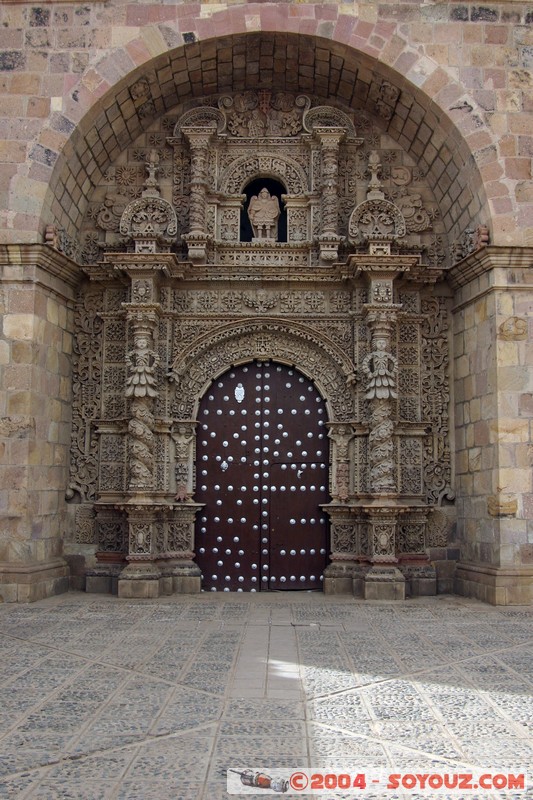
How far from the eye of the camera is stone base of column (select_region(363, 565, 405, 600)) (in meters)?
7.82

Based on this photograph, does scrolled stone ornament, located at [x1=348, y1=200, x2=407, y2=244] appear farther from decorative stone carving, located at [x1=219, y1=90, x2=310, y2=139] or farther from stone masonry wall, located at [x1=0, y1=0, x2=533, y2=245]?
decorative stone carving, located at [x1=219, y1=90, x2=310, y2=139]

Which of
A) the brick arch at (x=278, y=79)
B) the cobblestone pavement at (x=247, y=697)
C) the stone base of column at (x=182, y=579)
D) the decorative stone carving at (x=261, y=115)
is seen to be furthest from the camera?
the decorative stone carving at (x=261, y=115)

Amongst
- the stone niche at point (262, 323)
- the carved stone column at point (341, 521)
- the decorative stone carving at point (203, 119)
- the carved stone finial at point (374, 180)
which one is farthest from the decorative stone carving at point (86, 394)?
the carved stone finial at point (374, 180)

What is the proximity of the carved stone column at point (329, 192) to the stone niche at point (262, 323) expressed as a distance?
2 centimetres

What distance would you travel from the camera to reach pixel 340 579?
26.9 feet

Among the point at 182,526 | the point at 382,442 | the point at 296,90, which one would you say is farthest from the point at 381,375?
the point at 296,90

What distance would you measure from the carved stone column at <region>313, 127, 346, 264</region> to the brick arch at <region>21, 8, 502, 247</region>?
56 cm

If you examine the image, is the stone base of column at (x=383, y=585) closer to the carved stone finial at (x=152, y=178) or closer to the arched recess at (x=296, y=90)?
the arched recess at (x=296, y=90)

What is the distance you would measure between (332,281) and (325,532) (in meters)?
2.88

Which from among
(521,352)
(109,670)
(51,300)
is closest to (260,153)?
(51,300)

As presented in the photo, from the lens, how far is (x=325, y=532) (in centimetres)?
854

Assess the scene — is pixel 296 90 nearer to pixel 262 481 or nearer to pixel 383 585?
pixel 262 481

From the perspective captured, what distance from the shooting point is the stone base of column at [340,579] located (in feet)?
26.9

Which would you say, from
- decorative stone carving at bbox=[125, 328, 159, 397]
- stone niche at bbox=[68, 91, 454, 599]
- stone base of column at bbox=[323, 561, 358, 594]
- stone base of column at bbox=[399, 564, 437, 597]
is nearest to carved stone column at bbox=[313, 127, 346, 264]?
stone niche at bbox=[68, 91, 454, 599]
